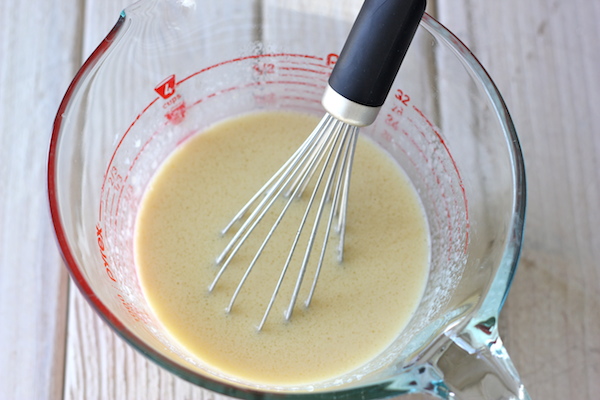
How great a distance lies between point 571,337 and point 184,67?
58cm

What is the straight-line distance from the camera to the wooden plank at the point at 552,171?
888 millimetres

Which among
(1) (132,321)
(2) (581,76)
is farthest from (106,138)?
(2) (581,76)

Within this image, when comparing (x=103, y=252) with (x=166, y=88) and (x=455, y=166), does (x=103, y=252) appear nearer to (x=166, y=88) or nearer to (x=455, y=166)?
(x=166, y=88)

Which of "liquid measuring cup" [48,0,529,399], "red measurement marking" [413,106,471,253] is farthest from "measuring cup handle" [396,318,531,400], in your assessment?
"red measurement marking" [413,106,471,253]

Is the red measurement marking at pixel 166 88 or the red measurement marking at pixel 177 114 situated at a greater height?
the red measurement marking at pixel 166 88

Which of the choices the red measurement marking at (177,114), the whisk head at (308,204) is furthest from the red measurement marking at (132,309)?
the red measurement marking at (177,114)

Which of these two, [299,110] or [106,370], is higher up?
[299,110]

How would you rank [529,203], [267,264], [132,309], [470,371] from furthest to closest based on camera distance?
[529,203] → [267,264] → [132,309] → [470,371]

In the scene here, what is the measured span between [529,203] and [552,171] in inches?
2.2

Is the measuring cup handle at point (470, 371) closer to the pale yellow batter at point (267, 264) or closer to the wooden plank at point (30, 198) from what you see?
the pale yellow batter at point (267, 264)

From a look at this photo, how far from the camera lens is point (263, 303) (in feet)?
2.67

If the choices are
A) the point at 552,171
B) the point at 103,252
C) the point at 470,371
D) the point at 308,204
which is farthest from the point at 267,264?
the point at 552,171

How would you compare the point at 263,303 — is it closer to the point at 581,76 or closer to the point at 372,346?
the point at 372,346

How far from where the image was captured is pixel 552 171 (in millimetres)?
957
